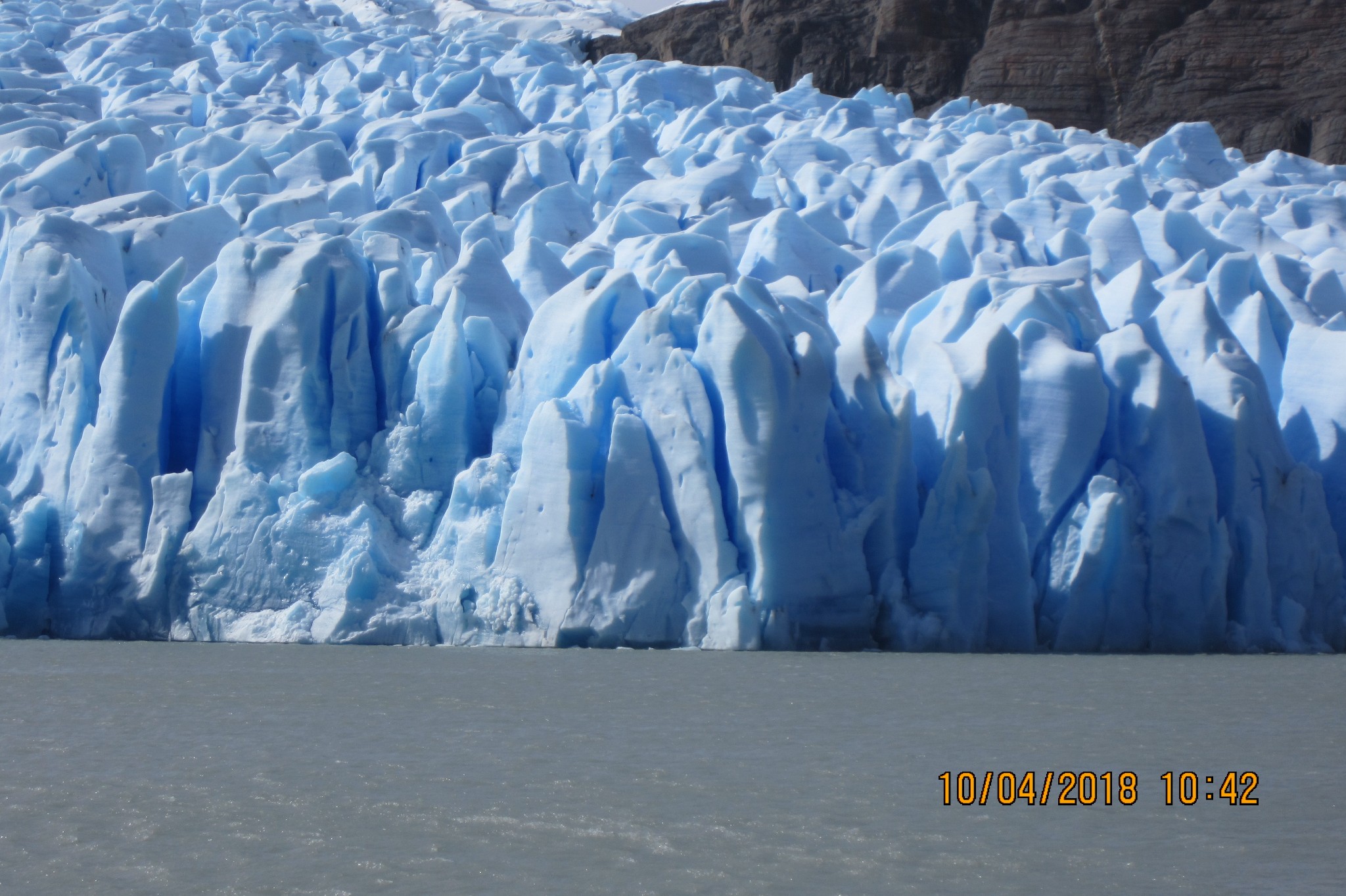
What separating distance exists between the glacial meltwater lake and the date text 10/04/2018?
0.16ft

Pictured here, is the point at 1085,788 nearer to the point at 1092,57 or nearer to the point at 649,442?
the point at 649,442

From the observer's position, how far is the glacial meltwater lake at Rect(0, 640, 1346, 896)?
383 cm

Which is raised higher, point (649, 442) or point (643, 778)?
point (643, 778)

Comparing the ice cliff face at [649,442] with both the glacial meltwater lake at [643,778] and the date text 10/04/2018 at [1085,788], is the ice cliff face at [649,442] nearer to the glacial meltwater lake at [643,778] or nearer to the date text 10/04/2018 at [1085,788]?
the glacial meltwater lake at [643,778]

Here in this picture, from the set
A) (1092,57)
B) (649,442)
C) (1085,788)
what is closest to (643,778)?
(1085,788)

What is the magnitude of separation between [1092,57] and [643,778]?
20476 millimetres

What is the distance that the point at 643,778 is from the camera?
5.00 m

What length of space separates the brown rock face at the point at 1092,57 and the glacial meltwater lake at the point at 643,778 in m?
16.0

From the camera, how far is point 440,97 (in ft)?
61.2

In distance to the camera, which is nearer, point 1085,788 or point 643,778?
point 1085,788

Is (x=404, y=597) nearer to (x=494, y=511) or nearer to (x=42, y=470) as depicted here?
(x=494, y=511)

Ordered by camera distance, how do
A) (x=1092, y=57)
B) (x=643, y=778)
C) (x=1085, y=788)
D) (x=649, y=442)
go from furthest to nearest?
(x=1092, y=57) < (x=649, y=442) < (x=643, y=778) < (x=1085, y=788)

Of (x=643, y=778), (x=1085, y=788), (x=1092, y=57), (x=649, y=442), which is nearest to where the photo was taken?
(x=1085, y=788)

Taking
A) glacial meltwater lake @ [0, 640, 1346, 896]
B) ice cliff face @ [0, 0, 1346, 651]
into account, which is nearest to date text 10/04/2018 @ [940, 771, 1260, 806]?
glacial meltwater lake @ [0, 640, 1346, 896]
